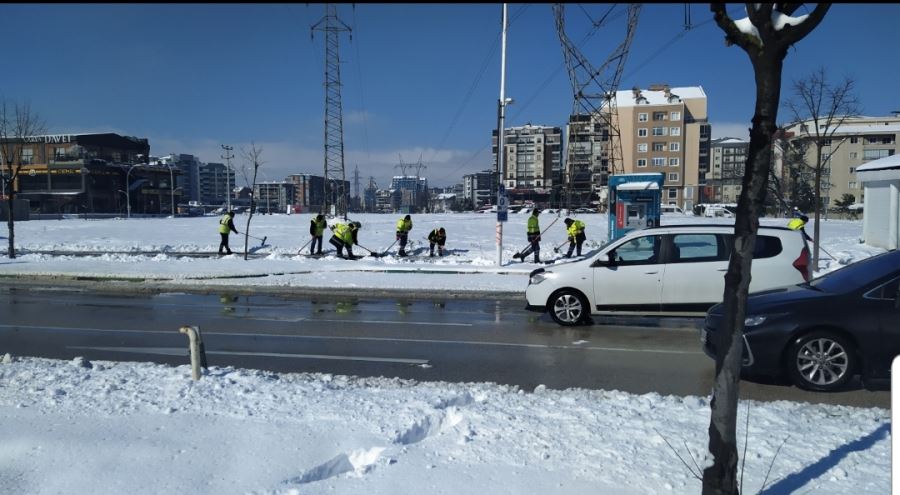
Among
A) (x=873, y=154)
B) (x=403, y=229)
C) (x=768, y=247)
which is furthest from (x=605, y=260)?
(x=873, y=154)

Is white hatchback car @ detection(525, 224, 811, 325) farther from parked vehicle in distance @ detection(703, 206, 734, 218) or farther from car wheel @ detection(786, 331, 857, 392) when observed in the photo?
parked vehicle in distance @ detection(703, 206, 734, 218)

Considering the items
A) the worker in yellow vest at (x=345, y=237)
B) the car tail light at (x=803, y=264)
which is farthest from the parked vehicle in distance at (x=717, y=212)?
the car tail light at (x=803, y=264)

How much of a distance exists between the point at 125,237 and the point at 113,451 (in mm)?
35166

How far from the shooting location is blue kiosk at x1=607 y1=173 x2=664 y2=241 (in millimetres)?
22672

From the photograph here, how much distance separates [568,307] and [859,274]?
4708mm

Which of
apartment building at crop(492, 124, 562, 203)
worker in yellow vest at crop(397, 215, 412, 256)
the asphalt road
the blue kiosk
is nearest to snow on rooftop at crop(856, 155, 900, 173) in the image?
the blue kiosk

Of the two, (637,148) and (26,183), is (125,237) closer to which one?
(26,183)

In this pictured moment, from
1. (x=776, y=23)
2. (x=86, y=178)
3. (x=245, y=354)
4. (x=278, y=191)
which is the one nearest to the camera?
(x=776, y=23)

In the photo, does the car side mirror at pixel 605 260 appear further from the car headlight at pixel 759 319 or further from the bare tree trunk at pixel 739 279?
the bare tree trunk at pixel 739 279

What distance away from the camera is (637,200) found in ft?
75.4

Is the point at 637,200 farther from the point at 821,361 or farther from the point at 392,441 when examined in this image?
the point at 392,441

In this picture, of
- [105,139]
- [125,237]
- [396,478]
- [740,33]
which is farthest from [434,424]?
[105,139]

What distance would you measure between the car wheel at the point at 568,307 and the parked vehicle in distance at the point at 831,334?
4119 millimetres

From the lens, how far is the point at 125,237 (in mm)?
35750
